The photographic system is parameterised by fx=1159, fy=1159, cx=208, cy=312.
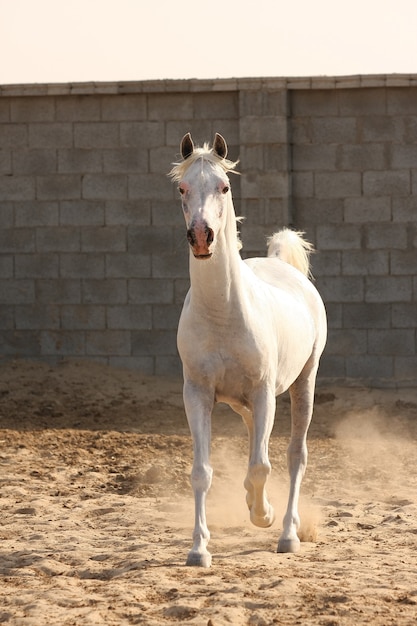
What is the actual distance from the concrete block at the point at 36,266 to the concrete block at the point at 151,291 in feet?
2.82

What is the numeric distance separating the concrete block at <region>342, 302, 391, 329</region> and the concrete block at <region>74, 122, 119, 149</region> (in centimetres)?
304

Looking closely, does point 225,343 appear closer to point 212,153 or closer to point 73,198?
point 212,153

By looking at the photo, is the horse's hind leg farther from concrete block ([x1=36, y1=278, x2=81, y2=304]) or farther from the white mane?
concrete block ([x1=36, y1=278, x2=81, y2=304])

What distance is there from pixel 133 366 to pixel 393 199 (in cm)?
325

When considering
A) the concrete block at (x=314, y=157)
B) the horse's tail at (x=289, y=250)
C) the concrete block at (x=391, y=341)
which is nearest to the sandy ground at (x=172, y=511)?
the concrete block at (x=391, y=341)

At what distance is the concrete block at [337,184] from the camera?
39.8 ft

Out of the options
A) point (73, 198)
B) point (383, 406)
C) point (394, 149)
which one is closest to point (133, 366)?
point (73, 198)

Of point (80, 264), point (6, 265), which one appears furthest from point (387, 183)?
point (6, 265)

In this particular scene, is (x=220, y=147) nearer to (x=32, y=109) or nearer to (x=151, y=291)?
(x=151, y=291)

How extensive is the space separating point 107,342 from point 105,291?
0.54 meters

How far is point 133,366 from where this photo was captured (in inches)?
485

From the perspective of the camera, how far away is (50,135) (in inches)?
490

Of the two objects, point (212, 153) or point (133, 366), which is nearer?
point (212, 153)

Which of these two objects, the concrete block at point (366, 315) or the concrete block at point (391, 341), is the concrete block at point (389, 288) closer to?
the concrete block at point (366, 315)
